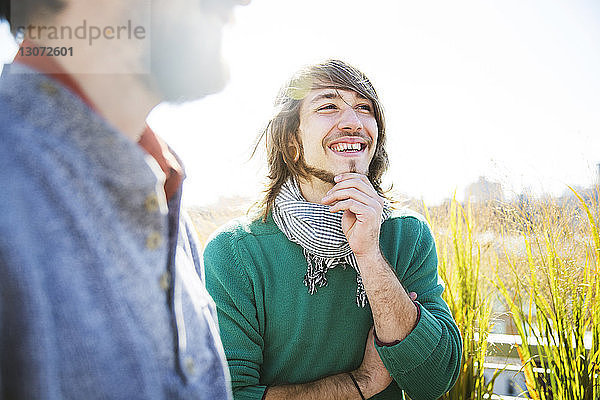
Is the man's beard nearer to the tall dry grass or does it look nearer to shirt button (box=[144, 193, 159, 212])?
the tall dry grass

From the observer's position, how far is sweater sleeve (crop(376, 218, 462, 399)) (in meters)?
1.29

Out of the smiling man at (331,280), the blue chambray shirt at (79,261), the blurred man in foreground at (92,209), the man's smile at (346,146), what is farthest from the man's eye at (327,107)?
the blue chambray shirt at (79,261)

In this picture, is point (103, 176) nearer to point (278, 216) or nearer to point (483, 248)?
point (278, 216)

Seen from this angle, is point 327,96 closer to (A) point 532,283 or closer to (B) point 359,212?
(B) point 359,212

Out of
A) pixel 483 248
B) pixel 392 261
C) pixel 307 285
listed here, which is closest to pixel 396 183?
pixel 392 261

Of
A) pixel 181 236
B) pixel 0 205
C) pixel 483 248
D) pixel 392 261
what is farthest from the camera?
pixel 483 248

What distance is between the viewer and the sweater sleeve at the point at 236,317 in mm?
1279

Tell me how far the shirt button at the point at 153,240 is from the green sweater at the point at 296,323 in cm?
72

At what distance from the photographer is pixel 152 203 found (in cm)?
64

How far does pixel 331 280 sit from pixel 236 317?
315 mm

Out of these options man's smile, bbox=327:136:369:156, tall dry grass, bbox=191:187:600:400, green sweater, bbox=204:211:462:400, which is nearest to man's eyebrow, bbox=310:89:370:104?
man's smile, bbox=327:136:369:156

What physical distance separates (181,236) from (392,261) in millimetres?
832

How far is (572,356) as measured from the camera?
2141 mm

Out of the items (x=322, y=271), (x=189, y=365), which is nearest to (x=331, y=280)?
(x=322, y=271)
